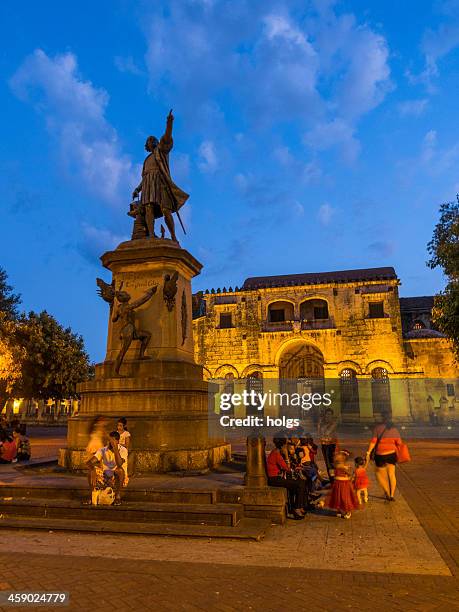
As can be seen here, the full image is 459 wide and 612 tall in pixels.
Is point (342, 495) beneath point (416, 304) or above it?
beneath

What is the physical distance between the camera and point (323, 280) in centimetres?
3947

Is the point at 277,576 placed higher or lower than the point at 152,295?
lower

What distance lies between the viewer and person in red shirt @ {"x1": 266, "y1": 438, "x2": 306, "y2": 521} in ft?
25.4

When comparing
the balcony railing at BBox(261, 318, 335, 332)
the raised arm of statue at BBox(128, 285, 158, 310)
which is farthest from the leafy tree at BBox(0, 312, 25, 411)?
the balcony railing at BBox(261, 318, 335, 332)

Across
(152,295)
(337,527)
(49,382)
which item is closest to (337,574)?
(337,527)

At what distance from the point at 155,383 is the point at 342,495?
435cm

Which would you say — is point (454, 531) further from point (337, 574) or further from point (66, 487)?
point (66, 487)

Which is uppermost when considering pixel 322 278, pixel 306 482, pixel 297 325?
pixel 322 278

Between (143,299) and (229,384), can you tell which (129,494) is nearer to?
(143,299)

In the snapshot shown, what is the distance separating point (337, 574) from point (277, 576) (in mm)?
672

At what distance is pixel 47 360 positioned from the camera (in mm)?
30359

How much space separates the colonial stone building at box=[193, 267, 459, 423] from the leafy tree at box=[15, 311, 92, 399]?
38.8ft

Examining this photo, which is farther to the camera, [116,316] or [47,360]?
[47,360]

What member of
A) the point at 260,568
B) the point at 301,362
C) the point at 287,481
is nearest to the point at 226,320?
the point at 301,362
